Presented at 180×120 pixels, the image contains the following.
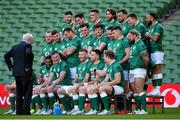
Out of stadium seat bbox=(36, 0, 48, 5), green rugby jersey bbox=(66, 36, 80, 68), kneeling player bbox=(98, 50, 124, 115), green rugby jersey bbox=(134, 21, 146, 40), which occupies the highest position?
stadium seat bbox=(36, 0, 48, 5)

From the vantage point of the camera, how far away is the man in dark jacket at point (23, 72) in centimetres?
1603

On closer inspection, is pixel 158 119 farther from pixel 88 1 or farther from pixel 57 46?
pixel 88 1

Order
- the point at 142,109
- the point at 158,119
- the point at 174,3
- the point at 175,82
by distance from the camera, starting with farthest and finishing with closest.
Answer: the point at 174,3 < the point at 175,82 < the point at 142,109 < the point at 158,119

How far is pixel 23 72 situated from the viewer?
16.0 meters

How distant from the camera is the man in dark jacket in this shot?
16.0m

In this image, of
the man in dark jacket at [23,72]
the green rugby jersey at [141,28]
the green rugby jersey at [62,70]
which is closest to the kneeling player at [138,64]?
the green rugby jersey at [141,28]

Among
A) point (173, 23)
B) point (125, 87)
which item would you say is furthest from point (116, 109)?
point (173, 23)

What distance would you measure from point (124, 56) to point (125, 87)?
68 cm

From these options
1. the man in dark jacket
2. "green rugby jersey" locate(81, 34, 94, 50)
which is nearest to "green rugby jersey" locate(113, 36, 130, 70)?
"green rugby jersey" locate(81, 34, 94, 50)

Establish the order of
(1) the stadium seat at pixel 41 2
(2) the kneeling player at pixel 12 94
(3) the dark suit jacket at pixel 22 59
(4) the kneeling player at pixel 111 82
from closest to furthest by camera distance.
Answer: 1. (4) the kneeling player at pixel 111 82
2. (3) the dark suit jacket at pixel 22 59
3. (2) the kneeling player at pixel 12 94
4. (1) the stadium seat at pixel 41 2

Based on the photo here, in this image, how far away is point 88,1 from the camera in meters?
25.2

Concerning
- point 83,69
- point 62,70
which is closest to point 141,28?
point 83,69

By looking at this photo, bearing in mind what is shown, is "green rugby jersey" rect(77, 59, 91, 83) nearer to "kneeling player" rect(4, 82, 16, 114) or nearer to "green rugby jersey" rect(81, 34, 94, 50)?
"green rugby jersey" rect(81, 34, 94, 50)

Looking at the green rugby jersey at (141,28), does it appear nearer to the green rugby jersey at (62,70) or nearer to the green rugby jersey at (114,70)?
the green rugby jersey at (114,70)
